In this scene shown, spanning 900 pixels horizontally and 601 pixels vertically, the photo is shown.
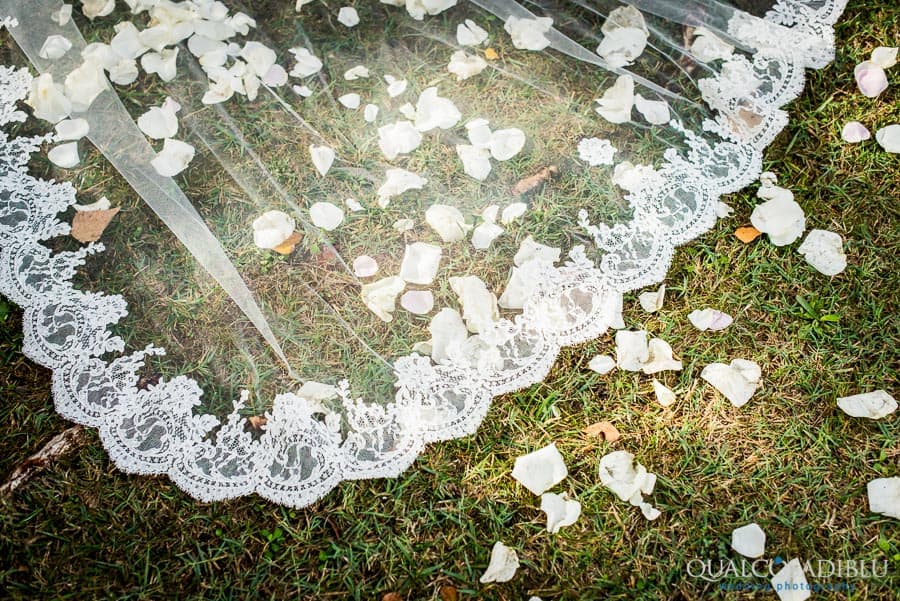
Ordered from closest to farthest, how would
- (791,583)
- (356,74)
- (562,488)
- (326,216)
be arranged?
(791,583) → (562,488) → (326,216) → (356,74)

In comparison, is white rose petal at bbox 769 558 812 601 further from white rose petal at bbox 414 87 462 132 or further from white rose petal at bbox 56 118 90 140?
white rose petal at bbox 56 118 90 140

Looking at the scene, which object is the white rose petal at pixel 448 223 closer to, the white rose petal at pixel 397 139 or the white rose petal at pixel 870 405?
the white rose petal at pixel 397 139

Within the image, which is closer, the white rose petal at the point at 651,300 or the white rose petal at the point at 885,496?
the white rose petal at the point at 885,496

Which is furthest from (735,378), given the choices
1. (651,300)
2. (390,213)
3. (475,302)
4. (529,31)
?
(529,31)

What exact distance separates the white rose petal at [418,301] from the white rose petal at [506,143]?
1.41ft

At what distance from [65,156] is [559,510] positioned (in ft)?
5.26

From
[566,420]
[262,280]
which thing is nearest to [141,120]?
[262,280]

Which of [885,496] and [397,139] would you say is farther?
[397,139]

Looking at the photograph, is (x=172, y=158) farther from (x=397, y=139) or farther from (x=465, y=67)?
(x=465, y=67)

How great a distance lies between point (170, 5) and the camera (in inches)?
79.9

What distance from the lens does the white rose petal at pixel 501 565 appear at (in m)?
1.74

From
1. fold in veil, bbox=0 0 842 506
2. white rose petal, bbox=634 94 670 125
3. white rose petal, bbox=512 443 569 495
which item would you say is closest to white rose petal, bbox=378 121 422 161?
fold in veil, bbox=0 0 842 506

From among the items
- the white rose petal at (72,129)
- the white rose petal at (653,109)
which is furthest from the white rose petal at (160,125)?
the white rose petal at (653,109)

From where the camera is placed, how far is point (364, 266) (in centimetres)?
189
